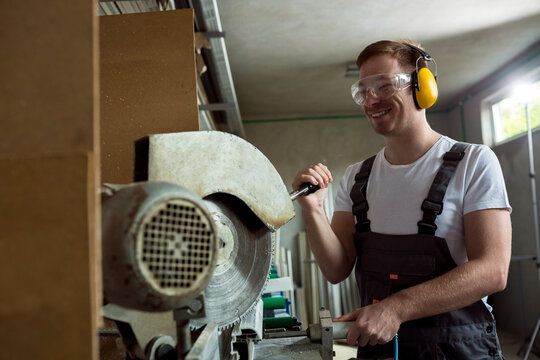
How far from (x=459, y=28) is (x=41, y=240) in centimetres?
455

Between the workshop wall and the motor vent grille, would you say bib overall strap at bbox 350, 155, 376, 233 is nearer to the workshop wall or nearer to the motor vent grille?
the motor vent grille

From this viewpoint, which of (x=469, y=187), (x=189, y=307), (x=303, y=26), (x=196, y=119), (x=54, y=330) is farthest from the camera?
(x=303, y=26)

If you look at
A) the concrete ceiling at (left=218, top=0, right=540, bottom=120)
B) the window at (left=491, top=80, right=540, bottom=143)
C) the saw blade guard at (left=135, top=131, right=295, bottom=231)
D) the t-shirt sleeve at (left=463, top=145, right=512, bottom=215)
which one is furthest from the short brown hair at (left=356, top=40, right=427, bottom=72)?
the window at (left=491, top=80, right=540, bottom=143)

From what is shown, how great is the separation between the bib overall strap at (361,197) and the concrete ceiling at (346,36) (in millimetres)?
2206

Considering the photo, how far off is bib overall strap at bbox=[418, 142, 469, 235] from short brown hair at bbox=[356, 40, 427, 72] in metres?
0.45

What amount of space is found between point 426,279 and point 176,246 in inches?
46.6

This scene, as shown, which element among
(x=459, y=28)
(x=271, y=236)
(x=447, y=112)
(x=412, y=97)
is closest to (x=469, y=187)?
(x=412, y=97)

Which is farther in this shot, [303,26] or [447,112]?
[447,112]

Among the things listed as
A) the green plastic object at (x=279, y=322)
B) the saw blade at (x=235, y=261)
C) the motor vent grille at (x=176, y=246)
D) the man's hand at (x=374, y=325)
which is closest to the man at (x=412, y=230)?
the man's hand at (x=374, y=325)

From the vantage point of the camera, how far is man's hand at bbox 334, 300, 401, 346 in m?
1.21

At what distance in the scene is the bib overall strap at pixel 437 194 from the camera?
150 cm

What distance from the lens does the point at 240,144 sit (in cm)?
94

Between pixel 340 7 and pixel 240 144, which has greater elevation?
pixel 340 7

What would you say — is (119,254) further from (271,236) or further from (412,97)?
(412,97)
